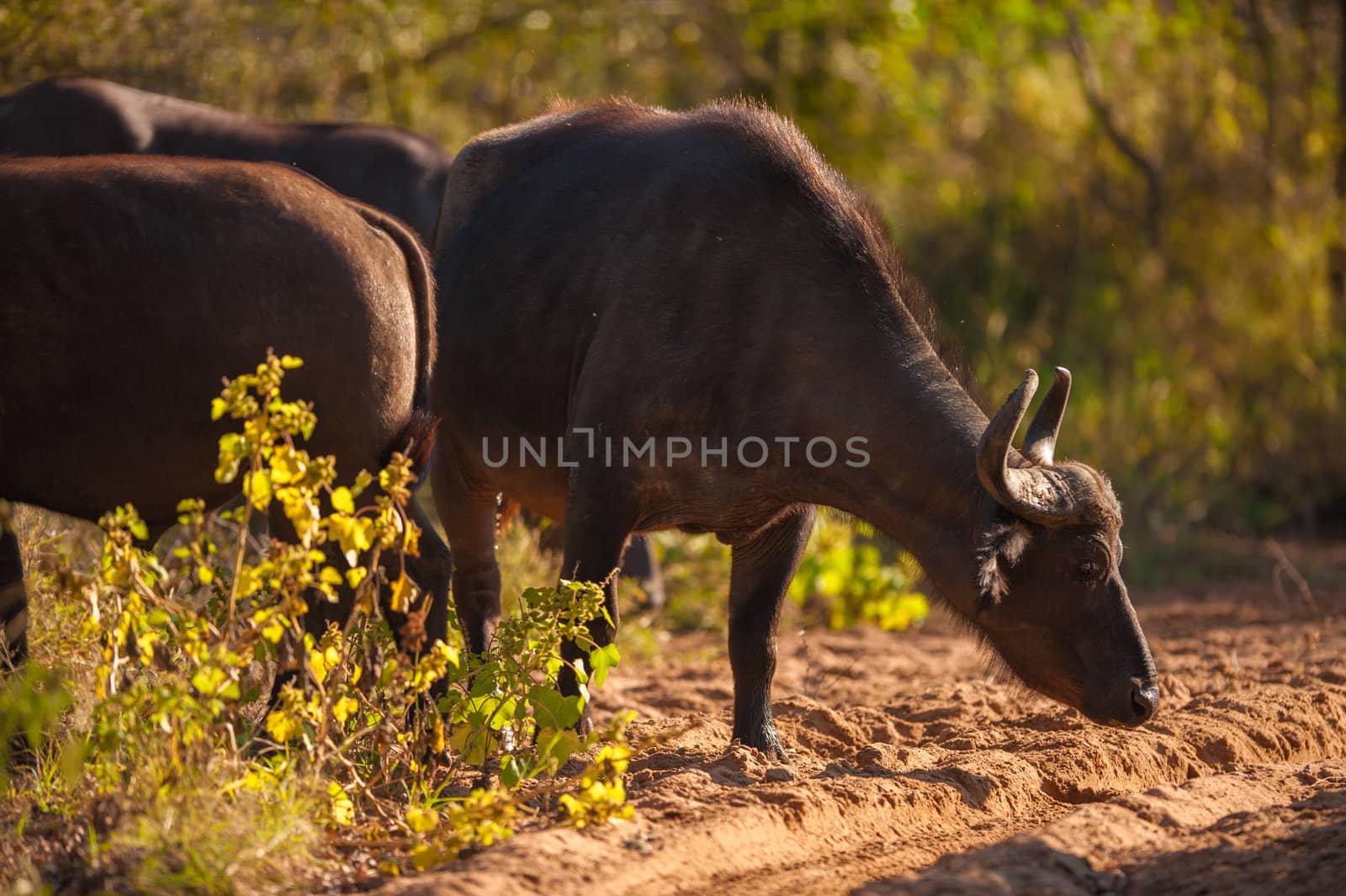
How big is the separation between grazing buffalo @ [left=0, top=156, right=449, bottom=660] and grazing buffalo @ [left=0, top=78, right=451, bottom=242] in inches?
143

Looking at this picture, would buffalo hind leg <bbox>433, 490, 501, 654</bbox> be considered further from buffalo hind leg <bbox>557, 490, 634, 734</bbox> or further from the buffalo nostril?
the buffalo nostril

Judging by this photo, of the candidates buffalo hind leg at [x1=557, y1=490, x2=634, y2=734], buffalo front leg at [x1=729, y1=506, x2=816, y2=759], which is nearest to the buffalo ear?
buffalo front leg at [x1=729, y1=506, x2=816, y2=759]

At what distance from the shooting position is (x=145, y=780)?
12.9 ft

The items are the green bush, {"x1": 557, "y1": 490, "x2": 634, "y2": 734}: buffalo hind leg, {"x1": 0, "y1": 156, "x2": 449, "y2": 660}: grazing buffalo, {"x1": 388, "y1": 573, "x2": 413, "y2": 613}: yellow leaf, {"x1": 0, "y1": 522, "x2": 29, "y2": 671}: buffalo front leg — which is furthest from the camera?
{"x1": 557, "y1": 490, "x2": 634, "y2": 734}: buffalo hind leg

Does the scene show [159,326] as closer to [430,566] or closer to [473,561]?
[430,566]

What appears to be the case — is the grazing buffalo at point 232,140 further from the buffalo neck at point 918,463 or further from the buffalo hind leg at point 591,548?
the buffalo neck at point 918,463

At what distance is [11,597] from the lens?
4723mm

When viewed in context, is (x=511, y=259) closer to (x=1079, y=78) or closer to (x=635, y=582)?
(x=635, y=582)

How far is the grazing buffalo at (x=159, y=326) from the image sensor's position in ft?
14.8

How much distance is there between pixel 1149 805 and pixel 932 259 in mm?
10752

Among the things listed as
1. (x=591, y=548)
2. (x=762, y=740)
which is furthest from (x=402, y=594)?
(x=762, y=740)

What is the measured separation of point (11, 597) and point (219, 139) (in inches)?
195

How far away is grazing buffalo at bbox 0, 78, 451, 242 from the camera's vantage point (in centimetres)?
849

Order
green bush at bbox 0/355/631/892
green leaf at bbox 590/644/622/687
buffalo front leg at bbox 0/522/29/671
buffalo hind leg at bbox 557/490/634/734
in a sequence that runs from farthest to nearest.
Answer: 1. buffalo hind leg at bbox 557/490/634/734
2. green leaf at bbox 590/644/622/687
3. buffalo front leg at bbox 0/522/29/671
4. green bush at bbox 0/355/631/892
